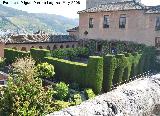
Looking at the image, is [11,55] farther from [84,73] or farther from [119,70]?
[119,70]

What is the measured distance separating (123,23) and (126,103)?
3290cm

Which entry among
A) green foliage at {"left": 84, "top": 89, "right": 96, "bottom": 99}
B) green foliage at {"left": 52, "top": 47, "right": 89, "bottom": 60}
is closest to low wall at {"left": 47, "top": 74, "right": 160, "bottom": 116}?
green foliage at {"left": 84, "top": 89, "right": 96, "bottom": 99}

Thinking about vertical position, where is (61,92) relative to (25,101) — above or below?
below

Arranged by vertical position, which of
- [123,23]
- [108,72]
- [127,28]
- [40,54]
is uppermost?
[123,23]

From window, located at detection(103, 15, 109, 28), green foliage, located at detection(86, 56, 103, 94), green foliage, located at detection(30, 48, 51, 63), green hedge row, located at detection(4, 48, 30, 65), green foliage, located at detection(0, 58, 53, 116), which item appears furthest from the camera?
window, located at detection(103, 15, 109, 28)

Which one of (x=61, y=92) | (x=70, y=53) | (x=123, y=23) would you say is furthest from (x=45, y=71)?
(x=123, y=23)

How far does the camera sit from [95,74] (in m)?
22.5

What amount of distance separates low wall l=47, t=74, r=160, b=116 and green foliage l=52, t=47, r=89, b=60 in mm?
27548

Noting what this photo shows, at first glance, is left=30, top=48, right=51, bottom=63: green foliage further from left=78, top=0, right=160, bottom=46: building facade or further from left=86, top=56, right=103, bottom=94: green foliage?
left=78, top=0, right=160, bottom=46: building facade

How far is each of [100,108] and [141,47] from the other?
30203 millimetres

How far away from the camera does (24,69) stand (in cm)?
2103

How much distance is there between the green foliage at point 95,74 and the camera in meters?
22.5

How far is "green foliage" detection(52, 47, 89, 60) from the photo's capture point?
33409 millimetres

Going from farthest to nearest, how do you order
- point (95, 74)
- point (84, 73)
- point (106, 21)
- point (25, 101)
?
point (106, 21)
point (84, 73)
point (95, 74)
point (25, 101)
